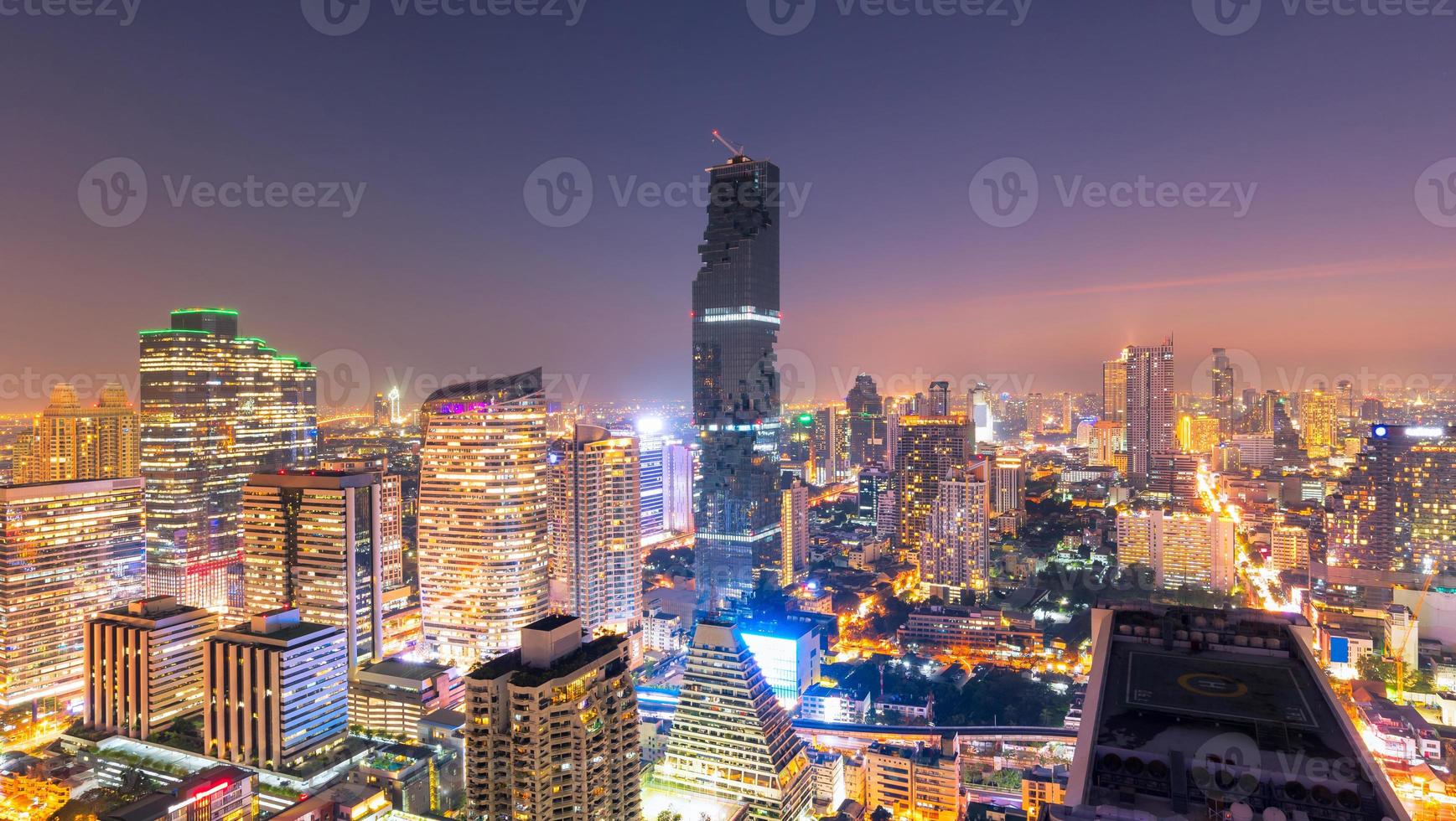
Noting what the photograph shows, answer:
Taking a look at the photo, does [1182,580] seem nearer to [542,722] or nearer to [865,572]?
[865,572]

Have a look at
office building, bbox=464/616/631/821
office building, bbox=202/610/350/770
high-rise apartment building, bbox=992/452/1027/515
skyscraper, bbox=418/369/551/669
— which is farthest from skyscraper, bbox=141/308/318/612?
high-rise apartment building, bbox=992/452/1027/515

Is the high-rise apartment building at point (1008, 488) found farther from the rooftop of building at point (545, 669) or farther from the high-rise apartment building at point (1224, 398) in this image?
the rooftop of building at point (545, 669)

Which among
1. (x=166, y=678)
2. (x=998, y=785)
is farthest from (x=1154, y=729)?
(x=166, y=678)

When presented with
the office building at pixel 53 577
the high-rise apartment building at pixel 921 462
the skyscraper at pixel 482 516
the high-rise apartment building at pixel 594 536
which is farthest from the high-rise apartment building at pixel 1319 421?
the office building at pixel 53 577

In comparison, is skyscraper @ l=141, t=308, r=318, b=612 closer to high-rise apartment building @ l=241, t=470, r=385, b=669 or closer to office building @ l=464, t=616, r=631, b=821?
high-rise apartment building @ l=241, t=470, r=385, b=669

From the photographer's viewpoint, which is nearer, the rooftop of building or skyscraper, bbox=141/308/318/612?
the rooftop of building
